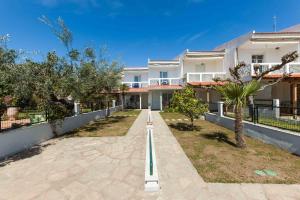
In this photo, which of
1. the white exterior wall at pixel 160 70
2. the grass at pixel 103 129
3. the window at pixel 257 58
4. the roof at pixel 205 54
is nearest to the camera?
the grass at pixel 103 129

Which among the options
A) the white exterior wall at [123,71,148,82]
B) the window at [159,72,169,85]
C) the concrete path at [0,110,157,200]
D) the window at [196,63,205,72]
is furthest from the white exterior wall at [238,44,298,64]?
the concrete path at [0,110,157,200]

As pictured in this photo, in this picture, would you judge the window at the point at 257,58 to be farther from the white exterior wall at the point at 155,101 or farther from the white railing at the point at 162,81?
the white exterior wall at the point at 155,101

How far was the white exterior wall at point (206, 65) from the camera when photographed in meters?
23.8

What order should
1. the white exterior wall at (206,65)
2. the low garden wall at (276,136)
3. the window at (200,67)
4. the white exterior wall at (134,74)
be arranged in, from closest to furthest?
the low garden wall at (276,136), the white exterior wall at (206,65), the window at (200,67), the white exterior wall at (134,74)

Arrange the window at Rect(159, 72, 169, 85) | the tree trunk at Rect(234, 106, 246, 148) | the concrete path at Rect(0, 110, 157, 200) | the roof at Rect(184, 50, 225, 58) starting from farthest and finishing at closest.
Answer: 1. the window at Rect(159, 72, 169, 85)
2. the roof at Rect(184, 50, 225, 58)
3. the tree trunk at Rect(234, 106, 246, 148)
4. the concrete path at Rect(0, 110, 157, 200)

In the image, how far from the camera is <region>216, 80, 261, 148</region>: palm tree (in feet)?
22.7

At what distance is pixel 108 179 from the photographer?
4707mm

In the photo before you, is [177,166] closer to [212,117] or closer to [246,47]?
[212,117]

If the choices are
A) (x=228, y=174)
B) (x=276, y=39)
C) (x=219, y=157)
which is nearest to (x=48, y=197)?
(x=228, y=174)

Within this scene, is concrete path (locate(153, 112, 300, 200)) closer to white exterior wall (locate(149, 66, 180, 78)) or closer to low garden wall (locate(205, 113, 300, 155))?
low garden wall (locate(205, 113, 300, 155))

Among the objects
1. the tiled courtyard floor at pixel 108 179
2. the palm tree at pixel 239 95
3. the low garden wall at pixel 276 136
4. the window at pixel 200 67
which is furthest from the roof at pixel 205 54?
the tiled courtyard floor at pixel 108 179

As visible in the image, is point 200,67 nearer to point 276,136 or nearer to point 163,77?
point 163,77

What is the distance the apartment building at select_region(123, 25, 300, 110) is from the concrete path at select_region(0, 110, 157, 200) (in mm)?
8797

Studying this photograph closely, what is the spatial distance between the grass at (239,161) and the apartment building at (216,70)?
6453mm
